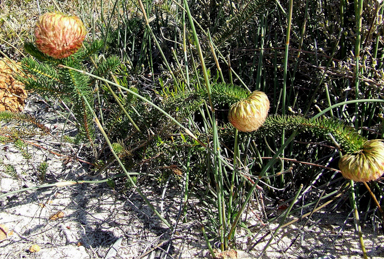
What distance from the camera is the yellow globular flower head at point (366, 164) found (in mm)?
701

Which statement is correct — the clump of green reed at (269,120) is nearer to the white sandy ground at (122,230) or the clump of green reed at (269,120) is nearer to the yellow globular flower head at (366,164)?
the white sandy ground at (122,230)

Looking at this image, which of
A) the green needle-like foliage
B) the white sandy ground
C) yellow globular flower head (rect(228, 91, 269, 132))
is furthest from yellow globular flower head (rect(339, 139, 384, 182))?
the green needle-like foliage

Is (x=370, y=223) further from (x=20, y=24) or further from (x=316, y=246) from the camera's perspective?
(x=20, y=24)

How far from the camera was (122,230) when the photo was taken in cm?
126

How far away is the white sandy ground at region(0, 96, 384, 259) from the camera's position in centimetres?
119

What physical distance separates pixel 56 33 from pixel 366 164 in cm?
75

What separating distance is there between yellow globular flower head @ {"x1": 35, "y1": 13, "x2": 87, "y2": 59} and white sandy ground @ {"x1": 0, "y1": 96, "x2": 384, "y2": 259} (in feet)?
2.11

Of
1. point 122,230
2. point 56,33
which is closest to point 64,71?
point 56,33

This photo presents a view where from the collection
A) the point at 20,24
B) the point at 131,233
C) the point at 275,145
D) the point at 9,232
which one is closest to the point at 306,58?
the point at 275,145

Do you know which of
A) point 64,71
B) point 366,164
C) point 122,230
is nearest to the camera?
point 366,164

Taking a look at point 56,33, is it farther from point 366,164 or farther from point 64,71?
point 366,164

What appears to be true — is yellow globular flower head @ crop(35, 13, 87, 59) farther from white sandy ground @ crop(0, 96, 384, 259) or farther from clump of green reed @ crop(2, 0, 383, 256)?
white sandy ground @ crop(0, 96, 384, 259)

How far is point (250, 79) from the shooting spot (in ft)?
4.85

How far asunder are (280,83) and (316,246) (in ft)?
2.40
